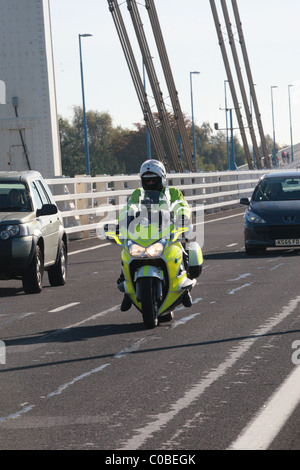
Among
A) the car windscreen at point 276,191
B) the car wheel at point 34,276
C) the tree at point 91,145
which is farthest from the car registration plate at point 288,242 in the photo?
the tree at point 91,145

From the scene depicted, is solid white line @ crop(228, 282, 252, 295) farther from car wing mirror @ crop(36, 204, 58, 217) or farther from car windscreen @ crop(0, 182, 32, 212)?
car windscreen @ crop(0, 182, 32, 212)

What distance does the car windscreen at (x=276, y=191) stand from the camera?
21828mm

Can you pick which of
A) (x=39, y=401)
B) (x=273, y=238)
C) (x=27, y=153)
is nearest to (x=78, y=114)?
(x=27, y=153)

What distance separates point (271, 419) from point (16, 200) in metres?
9.36

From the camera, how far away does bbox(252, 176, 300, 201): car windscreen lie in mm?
21828

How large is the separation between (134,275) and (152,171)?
99 cm

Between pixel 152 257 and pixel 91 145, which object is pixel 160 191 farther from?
pixel 91 145

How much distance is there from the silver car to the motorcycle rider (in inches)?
136

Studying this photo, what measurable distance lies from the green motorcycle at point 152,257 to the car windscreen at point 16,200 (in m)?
4.26

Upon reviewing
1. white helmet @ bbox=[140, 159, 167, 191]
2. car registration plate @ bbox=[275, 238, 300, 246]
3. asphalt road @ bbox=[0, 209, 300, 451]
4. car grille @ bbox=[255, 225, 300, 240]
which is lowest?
car registration plate @ bbox=[275, 238, 300, 246]

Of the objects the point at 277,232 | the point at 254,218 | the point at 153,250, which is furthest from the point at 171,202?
A: the point at 254,218

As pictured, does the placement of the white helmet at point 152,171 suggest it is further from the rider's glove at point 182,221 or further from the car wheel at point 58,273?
the car wheel at point 58,273

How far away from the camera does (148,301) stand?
35.0 feet

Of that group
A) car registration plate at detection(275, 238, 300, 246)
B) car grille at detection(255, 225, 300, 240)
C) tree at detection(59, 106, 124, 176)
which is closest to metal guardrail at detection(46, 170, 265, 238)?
car grille at detection(255, 225, 300, 240)
